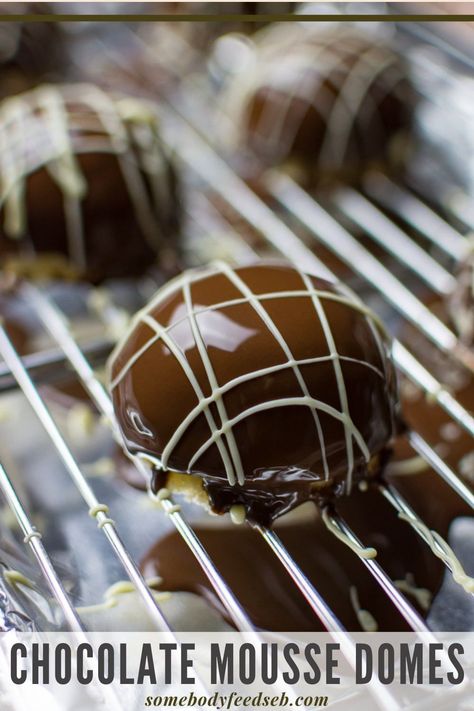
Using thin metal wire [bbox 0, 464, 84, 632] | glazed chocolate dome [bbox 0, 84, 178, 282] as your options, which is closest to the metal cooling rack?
thin metal wire [bbox 0, 464, 84, 632]

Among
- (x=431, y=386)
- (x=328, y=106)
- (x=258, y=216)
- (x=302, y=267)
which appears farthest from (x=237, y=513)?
(x=328, y=106)

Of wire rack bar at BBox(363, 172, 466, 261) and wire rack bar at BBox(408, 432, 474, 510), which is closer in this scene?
wire rack bar at BBox(408, 432, 474, 510)

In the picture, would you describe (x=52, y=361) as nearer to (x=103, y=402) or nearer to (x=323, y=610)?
(x=103, y=402)

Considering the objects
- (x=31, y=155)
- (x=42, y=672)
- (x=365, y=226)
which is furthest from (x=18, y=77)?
(x=42, y=672)

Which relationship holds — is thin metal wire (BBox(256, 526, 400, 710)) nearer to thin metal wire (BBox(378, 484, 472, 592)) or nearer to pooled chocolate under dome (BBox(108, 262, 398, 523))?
pooled chocolate under dome (BBox(108, 262, 398, 523))

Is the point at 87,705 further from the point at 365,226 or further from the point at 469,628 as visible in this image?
Answer: the point at 365,226

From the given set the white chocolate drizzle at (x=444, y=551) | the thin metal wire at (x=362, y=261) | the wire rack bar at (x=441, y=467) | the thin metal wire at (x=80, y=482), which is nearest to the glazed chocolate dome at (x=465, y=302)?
the thin metal wire at (x=362, y=261)

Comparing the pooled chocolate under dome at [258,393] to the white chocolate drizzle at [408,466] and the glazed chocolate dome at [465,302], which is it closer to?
the white chocolate drizzle at [408,466]

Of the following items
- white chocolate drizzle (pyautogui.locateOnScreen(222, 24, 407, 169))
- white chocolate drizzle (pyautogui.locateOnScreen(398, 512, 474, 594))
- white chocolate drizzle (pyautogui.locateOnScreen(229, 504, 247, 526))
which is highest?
white chocolate drizzle (pyautogui.locateOnScreen(222, 24, 407, 169))
